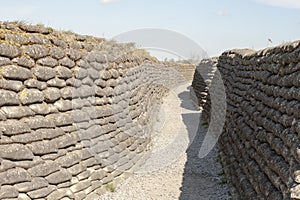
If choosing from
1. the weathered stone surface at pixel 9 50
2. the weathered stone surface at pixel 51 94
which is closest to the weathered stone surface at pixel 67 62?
the weathered stone surface at pixel 51 94

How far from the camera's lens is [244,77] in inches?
259

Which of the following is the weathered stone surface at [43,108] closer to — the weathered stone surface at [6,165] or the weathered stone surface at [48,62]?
the weathered stone surface at [48,62]

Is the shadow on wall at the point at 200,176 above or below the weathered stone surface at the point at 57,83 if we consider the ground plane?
below

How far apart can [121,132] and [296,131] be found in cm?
399

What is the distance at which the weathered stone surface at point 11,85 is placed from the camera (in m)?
3.92

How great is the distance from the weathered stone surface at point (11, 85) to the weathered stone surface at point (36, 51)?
1.28 feet

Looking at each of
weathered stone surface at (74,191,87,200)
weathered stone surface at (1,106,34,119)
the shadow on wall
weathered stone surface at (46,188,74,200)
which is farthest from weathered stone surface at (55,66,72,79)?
the shadow on wall

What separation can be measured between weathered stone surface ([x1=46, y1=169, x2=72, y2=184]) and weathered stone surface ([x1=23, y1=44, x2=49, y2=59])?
1.50 meters

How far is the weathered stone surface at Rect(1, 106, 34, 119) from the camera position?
3955 mm

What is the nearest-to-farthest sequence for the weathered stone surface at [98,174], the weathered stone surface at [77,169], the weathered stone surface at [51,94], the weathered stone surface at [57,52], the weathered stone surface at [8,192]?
the weathered stone surface at [8,192] < the weathered stone surface at [51,94] < the weathered stone surface at [57,52] < the weathered stone surface at [77,169] < the weathered stone surface at [98,174]

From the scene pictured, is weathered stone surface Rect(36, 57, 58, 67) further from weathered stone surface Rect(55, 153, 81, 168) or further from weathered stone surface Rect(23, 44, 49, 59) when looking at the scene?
weathered stone surface Rect(55, 153, 81, 168)

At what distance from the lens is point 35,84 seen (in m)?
4.35

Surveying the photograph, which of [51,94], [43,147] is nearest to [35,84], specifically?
[51,94]

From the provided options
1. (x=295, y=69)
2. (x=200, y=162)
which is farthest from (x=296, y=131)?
(x=200, y=162)
